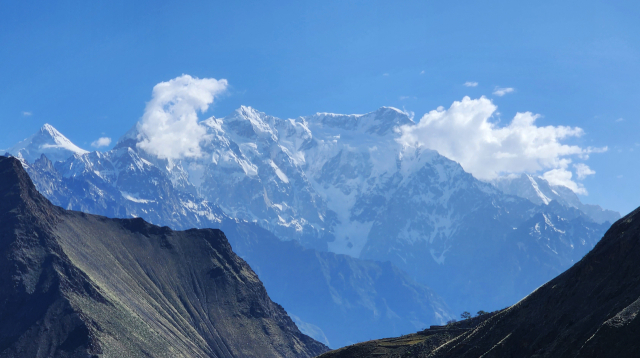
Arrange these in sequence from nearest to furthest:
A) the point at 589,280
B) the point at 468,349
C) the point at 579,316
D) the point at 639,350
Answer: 1. the point at 639,350
2. the point at 579,316
3. the point at 589,280
4. the point at 468,349

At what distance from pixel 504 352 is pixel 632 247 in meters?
22.6

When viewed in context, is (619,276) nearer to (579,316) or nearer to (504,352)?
(579,316)

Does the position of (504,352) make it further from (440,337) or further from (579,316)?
(440,337)

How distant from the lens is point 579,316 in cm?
8975

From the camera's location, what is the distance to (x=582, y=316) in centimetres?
8906

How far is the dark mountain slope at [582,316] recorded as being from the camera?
243ft

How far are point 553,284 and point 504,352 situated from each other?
17.7 meters

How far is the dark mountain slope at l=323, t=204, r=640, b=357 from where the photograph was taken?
7412cm

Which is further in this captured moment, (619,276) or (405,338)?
(405,338)

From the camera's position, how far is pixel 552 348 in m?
84.6

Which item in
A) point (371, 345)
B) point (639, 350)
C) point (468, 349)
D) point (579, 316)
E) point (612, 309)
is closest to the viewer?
point (639, 350)

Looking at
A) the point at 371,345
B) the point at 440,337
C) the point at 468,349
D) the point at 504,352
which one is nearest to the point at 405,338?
the point at 371,345

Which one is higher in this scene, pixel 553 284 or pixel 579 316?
pixel 553 284

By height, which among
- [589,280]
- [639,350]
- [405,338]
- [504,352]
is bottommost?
[639,350]
